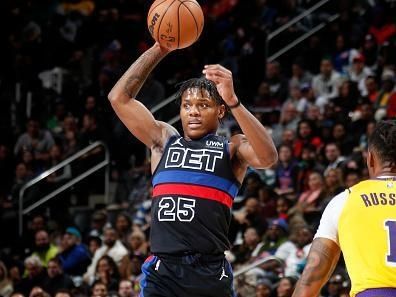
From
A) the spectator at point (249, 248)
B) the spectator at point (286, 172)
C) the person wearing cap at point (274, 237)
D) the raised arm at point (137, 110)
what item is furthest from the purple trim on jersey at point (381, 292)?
the spectator at point (286, 172)

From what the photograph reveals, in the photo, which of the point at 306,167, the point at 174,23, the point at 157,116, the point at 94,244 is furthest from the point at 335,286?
the point at 157,116

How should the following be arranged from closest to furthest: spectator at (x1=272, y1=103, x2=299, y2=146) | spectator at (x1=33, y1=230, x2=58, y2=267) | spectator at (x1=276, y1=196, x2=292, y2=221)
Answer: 1. spectator at (x1=276, y1=196, x2=292, y2=221)
2. spectator at (x1=33, y1=230, x2=58, y2=267)
3. spectator at (x1=272, y1=103, x2=299, y2=146)

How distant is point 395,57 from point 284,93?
1.95m

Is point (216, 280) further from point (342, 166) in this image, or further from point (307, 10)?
point (307, 10)

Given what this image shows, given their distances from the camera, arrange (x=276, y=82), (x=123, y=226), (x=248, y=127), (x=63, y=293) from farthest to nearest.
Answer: (x=276, y=82) → (x=123, y=226) → (x=63, y=293) → (x=248, y=127)

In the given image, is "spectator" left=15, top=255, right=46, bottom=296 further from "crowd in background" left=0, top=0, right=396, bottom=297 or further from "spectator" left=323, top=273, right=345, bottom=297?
"spectator" left=323, top=273, right=345, bottom=297

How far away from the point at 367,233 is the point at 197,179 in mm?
1800

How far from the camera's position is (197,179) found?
6375 millimetres

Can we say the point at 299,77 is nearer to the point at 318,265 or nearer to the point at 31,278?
the point at 31,278

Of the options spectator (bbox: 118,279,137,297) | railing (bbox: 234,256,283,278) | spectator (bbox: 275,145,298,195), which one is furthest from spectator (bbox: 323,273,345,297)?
spectator (bbox: 275,145,298,195)

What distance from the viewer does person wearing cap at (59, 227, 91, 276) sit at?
Result: 545 inches

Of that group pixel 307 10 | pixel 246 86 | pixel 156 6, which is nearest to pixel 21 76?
pixel 246 86

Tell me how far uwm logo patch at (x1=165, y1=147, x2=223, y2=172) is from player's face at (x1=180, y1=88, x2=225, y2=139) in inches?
5.7

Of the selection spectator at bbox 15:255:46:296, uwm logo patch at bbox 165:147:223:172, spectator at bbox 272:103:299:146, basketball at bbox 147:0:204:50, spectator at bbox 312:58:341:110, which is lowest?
spectator at bbox 15:255:46:296
